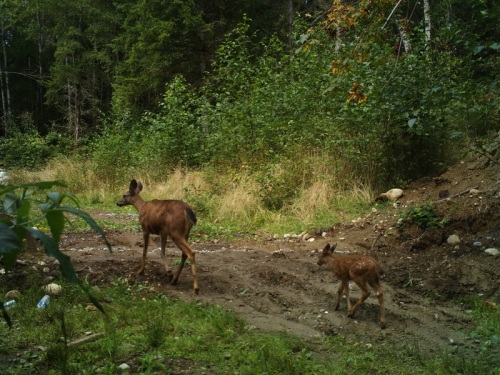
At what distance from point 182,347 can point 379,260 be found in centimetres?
450

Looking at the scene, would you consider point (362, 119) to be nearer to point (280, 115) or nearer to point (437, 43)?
point (437, 43)

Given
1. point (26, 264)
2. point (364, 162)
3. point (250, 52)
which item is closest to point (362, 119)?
point (364, 162)

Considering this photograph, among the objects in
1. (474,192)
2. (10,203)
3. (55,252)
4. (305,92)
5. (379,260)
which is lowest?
(379,260)

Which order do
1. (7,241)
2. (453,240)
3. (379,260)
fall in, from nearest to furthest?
(7,241) → (379,260) → (453,240)

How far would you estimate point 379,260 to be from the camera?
8.54m

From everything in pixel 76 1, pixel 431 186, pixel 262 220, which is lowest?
pixel 262 220

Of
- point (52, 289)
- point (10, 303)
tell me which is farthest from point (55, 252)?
point (52, 289)

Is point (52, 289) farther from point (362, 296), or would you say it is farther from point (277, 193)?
point (277, 193)

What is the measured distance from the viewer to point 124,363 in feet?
14.6

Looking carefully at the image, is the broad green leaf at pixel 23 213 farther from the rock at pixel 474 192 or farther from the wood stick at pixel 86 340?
the rock at pixel 474 192

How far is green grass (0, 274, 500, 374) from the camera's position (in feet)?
14.6

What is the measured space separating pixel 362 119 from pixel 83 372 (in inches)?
338

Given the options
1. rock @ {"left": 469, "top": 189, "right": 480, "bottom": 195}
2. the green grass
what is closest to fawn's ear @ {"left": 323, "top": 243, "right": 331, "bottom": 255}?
the green grass

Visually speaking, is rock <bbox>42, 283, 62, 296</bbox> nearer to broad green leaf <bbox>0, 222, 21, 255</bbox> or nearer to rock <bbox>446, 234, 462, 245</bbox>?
broad green leaf <bbox>0, 222, 21, 255</bbox>
